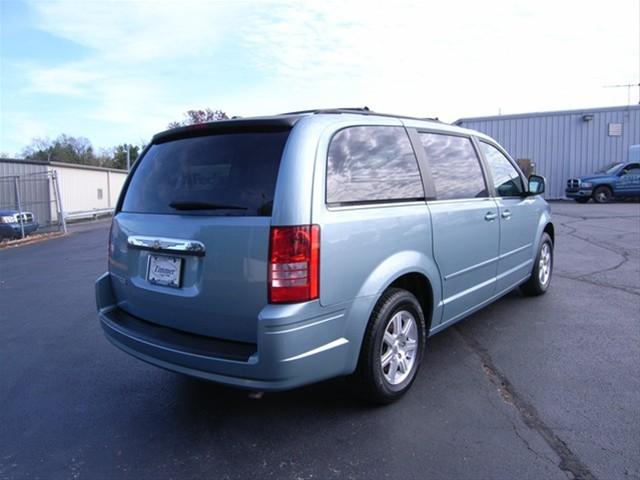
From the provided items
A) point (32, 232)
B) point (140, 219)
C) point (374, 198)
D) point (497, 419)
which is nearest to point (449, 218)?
point (374, 198)

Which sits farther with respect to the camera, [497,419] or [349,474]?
[497,419]

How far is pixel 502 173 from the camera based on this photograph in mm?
4906

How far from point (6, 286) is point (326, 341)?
6992 mm

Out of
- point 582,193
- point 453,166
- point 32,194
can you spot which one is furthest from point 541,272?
point 32,194

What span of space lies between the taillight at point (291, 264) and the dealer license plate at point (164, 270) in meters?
0.69

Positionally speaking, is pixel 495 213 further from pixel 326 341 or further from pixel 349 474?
pixel 349 474

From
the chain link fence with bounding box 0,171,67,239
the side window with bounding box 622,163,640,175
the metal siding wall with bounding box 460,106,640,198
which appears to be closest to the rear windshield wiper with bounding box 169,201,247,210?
the chain link fence with bounding box 0,171,67,239

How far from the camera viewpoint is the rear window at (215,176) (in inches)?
109

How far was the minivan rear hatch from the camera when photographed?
106 inches

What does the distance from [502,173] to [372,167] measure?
7.41 ft

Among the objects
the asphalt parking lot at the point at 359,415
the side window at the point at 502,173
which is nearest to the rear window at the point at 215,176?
the asphalt parking lot at the point at 359,415

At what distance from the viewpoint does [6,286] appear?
770cm

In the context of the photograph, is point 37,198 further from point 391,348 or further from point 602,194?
point 602,194

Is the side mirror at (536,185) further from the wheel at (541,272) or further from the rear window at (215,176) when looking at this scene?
the rear window at (215,176)
